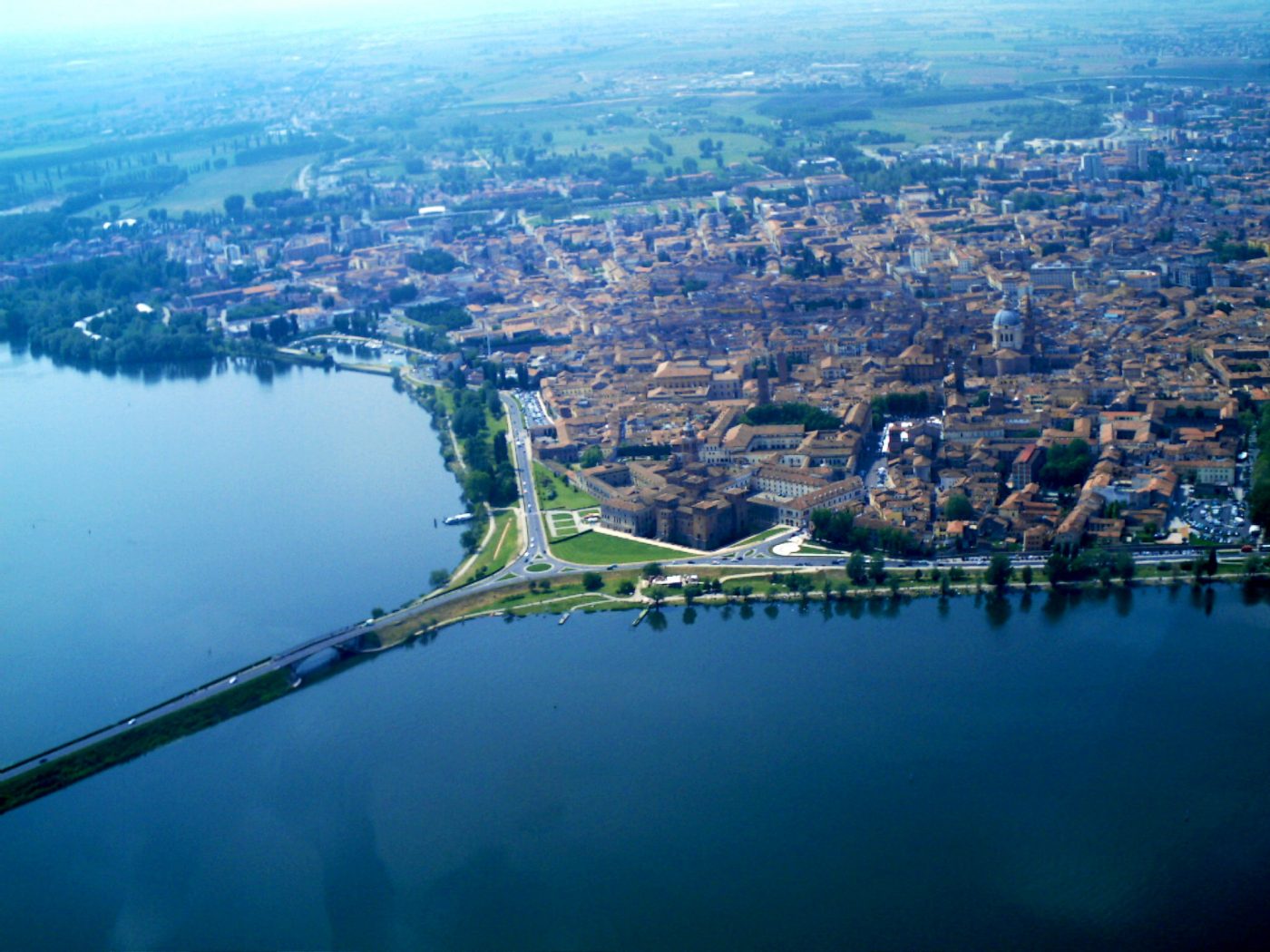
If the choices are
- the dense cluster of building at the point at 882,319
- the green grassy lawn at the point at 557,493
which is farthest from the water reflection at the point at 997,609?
the green grassy lawn at the point at 557,493

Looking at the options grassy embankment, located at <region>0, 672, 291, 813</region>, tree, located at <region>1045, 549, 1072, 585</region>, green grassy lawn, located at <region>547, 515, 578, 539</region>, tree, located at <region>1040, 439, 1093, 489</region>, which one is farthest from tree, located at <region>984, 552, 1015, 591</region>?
grassy embankment, located at <region>0, 672, 291, 813</region>

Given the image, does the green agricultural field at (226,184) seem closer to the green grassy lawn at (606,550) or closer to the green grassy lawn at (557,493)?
the green grassy lawn at (557,493)

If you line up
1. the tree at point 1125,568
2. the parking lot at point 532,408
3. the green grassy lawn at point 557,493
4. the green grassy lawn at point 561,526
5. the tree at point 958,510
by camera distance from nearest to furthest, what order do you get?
1. the tree at point 1125,568
2. the tree at point 958,510
3. the green grassy lawn at point 561,526
4. the green grassy lawn at point 557,493
5. the parking lot at point 532,408

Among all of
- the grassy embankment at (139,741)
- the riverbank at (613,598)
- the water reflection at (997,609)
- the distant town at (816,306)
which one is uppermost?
the grassy embankment at (139,741)

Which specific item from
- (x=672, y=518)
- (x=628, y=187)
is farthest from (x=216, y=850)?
(x=628, y=187)

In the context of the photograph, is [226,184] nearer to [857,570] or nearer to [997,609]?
[857,570]
